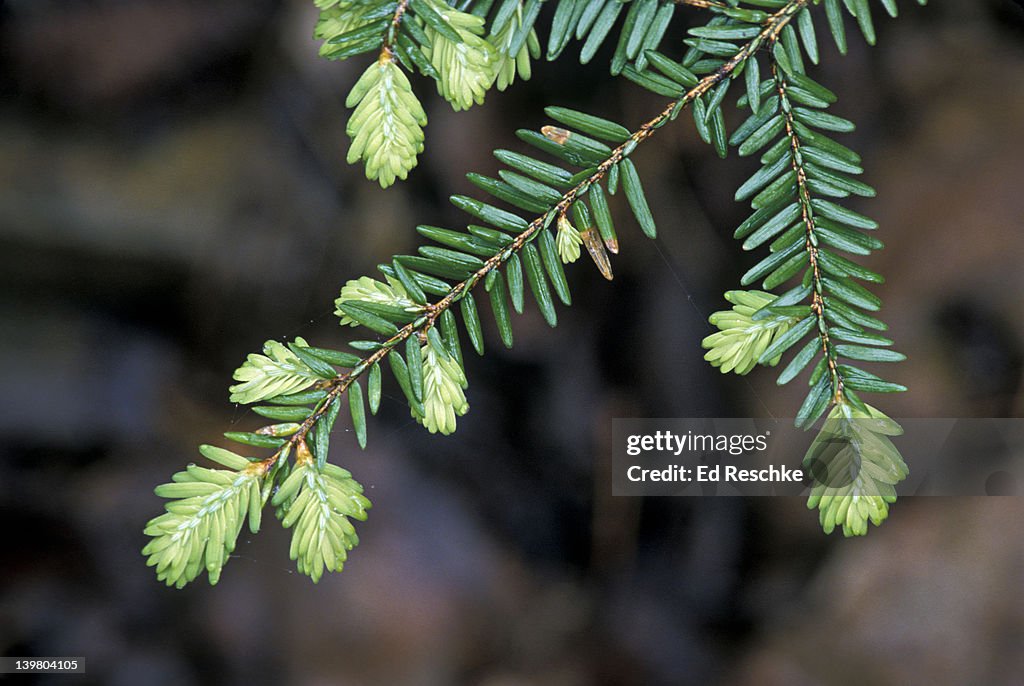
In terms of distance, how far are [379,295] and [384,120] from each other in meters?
0.09

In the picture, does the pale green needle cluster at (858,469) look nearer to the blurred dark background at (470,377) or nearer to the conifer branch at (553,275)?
the conifer branch at (553,275)

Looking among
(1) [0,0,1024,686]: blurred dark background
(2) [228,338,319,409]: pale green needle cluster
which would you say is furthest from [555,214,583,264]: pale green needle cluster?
(1) [0,0,1024,686]: blurred dark background

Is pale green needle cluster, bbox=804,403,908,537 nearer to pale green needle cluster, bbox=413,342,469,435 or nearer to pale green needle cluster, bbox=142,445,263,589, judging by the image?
pale green needle cluster, bbox=413,342,469,435

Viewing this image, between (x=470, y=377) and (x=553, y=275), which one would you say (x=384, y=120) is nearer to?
(x=553, y=275)

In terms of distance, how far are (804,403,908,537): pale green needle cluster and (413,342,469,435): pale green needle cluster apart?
21 cm

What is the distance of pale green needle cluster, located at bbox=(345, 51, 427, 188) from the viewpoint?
1.06 ft

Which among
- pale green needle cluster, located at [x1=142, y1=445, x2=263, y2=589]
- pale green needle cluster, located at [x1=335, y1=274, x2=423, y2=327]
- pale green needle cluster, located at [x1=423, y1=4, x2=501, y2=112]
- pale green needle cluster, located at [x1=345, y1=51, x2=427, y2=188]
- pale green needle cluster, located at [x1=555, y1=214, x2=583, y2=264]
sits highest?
A: pale green needle cluster, located at [x1=423, y1=4, x2=501, y2=112]

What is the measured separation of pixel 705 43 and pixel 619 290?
11.7 inches

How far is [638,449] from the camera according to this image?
59 cm

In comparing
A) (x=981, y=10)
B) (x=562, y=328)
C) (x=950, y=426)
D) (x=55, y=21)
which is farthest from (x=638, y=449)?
(x=55, y=21)

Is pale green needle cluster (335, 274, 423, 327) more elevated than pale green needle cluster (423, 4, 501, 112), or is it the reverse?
pale green needle cluster (423, 4, 501, 112)

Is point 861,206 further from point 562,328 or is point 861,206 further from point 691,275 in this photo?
point 562,328

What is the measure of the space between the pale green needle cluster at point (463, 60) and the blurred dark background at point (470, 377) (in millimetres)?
278

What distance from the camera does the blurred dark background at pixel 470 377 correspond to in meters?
0.59
